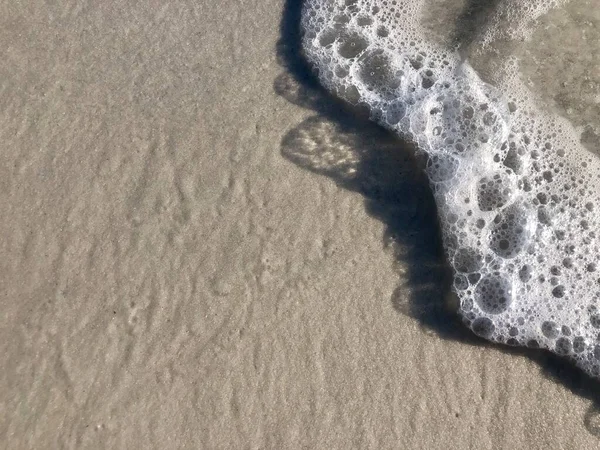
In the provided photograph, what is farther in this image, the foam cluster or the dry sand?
the foam cluster

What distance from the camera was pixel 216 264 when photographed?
7.51 feet

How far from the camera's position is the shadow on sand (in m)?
2.21

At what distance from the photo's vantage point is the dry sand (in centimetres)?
209

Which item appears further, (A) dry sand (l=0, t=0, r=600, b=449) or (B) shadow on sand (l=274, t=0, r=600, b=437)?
(B) shadow on sand (l=274, t=0, r=600, b=437)

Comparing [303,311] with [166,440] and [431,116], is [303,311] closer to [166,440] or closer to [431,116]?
[166,440]

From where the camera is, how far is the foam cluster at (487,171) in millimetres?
2264

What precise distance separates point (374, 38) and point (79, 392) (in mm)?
2040

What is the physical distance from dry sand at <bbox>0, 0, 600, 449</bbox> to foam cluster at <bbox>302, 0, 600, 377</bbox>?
0.35 feet

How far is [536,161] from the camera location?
2.49 metres

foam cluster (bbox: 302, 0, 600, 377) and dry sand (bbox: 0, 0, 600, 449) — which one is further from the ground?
foam cluster (bbox: 302, 0, 600, 377)

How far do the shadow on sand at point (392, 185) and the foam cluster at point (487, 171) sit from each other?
50mm

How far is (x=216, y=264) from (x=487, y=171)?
4.05 ft

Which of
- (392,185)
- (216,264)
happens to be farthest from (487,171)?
(216,264)

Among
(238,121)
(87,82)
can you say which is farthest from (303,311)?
(87,82)
